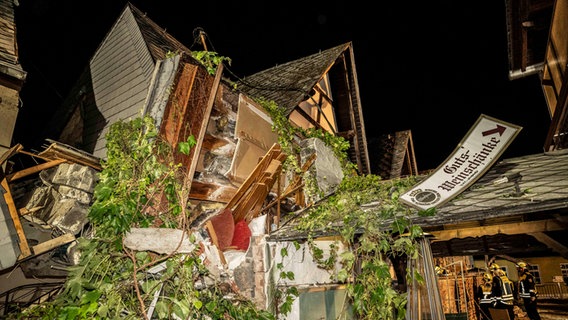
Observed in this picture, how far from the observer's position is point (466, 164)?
480 centimetres

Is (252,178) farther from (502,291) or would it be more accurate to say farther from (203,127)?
(502,291)

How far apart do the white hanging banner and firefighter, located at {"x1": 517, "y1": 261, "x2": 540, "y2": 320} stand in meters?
9.95

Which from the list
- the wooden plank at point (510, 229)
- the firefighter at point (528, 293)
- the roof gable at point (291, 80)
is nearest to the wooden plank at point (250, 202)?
the roof gable at point (291, 80)

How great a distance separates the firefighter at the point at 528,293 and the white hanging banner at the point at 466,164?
9.95 metres

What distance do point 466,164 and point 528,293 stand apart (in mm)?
10304

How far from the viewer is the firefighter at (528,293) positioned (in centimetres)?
1109

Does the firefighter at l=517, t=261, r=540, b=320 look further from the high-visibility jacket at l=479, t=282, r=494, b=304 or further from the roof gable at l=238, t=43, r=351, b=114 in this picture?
the roof gable at l=238, t=43, r=351, b=114

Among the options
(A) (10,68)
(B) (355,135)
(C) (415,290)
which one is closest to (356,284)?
(C) (415,290)

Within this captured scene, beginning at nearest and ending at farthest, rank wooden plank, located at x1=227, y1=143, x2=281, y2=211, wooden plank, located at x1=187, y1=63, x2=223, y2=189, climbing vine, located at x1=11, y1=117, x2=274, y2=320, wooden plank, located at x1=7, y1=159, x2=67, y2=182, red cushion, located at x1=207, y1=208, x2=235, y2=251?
climbing vine, located at x1=11, y1=117, x2=274, y2=320, red cushion, located at x1=207, y1=208, x2=235, y2=251, wooden plank, located at x1=187, y1=63, x2=223, y2=189, wooden plank, located at x1=227, y1=143, x2=281, y2=211, wooden plank, located at x1=7, y1=159, x2=67, y2=182

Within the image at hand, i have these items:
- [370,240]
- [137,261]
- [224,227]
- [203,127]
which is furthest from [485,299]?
[137,261]

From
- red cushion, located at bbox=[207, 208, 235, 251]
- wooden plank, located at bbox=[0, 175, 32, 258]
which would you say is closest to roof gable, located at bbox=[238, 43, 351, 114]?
red cushion, located at bbox=[207, 208, 235, 251]

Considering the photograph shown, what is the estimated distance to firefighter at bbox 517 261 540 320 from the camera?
11094mm

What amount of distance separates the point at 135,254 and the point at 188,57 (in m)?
3.26

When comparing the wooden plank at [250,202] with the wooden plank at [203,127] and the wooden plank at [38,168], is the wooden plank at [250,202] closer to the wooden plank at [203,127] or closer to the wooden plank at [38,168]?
the wooden plank at [203,127]
